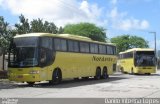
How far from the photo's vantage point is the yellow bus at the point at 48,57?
83.7 ft

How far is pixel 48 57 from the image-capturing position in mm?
26406

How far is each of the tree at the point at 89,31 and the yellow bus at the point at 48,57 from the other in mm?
51892

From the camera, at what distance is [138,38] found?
387 ft

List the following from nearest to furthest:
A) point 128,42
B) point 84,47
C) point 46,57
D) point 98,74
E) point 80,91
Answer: point 80,91
point 46,57
point 84,47
point 98,74
point 128,42

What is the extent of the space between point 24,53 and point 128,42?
92.4 m

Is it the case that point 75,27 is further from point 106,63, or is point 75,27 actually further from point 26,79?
point 26,79

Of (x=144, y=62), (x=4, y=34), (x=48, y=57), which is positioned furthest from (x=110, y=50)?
(x=48, y=57)

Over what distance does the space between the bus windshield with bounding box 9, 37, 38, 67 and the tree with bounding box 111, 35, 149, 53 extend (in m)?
90.1

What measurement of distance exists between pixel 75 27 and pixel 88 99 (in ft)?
243

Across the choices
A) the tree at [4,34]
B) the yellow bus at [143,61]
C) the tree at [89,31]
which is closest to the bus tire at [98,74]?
the tree at [4,34]

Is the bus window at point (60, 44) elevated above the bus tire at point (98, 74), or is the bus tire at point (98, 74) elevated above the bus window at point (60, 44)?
the bus window at point (60, 44)

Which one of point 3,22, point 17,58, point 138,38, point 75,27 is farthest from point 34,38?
point 138,38

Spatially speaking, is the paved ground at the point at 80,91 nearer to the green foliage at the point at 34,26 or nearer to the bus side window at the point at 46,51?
the bus side window at the point at 46,51

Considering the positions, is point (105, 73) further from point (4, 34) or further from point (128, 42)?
point (128, 42)
